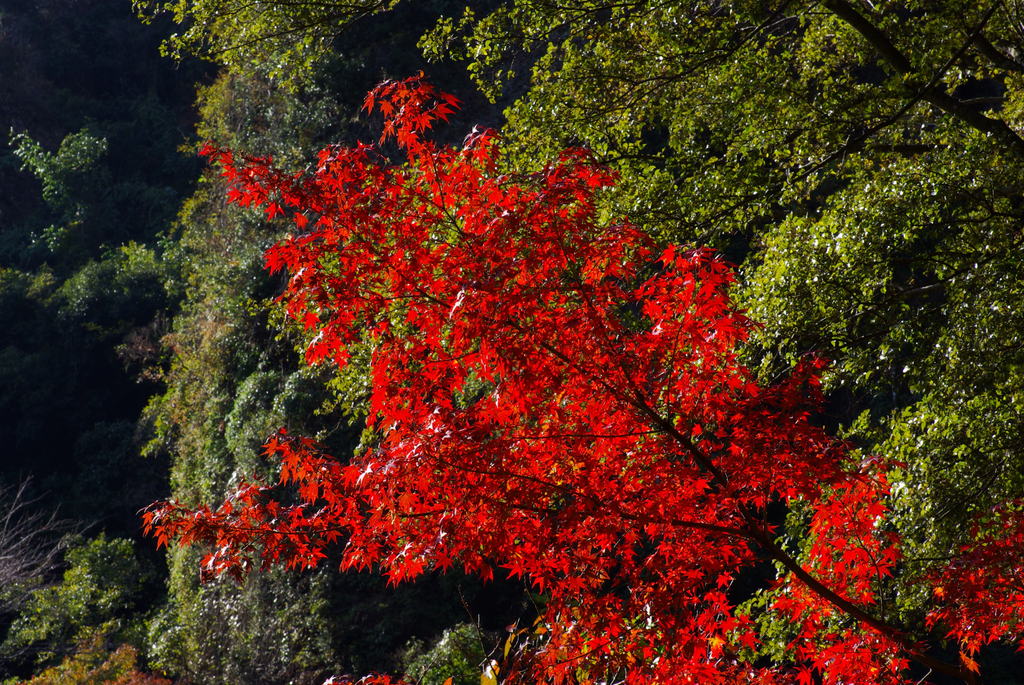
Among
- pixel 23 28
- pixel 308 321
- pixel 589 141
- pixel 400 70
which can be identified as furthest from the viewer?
pixel 23 28

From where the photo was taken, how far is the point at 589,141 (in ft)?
21.1

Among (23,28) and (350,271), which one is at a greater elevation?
(23,28)

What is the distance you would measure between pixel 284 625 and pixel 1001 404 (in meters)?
8.00

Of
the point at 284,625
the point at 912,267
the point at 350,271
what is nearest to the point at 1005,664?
the point at 912,267

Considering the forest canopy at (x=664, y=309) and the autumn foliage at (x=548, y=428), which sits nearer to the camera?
the autumn foliage at (x=548, y=428)

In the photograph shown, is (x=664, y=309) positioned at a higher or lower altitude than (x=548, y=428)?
higher

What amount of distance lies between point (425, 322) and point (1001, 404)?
129 inches

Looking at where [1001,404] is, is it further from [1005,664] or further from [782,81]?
[1005,664]

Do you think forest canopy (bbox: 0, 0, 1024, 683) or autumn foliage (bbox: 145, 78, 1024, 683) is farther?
forest canopy (bbox: 0, 0, 1024, 683)

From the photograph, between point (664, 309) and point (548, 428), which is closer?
point (548, 428)

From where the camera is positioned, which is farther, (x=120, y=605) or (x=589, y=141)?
(x=120, y=605)

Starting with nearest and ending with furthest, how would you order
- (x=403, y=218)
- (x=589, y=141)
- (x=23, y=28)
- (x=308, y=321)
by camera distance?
(x=308, y=321)
(x=403, y=218)
(x=589, y=141)
(x=23, y=28)

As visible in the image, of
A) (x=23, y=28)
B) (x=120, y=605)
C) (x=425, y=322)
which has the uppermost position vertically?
(x=23, y=28)

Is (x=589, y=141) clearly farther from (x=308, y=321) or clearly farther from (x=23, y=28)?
(x=23, y=28)
